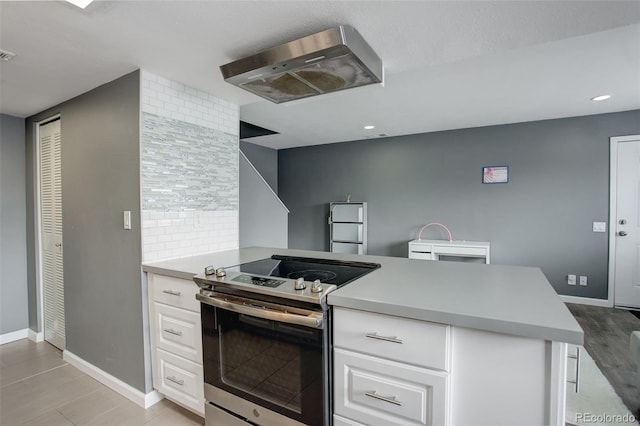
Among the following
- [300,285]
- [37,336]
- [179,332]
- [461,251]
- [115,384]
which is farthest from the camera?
[461,251]

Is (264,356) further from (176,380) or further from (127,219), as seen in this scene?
(127,219)

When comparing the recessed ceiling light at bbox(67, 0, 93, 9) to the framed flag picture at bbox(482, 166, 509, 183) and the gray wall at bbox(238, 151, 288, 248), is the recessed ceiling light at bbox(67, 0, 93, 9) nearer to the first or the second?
the gray wall at bbox(238, 151, 288, 248)

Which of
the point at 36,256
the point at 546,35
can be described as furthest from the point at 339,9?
the point at 36,256

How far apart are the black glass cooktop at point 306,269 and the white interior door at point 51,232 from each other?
2029 mm

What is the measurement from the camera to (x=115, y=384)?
2.19m

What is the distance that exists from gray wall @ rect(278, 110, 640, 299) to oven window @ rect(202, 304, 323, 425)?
3759 mm

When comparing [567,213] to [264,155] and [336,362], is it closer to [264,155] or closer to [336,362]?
[336,362]

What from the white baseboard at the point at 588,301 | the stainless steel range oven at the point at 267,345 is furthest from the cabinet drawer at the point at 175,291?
the white baseboard at the point at 588,301

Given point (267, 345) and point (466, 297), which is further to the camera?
point (267, 345)

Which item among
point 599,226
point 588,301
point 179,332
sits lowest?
point 588,301

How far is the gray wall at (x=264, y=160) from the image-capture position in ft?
17.6

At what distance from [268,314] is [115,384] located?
5.41 feet

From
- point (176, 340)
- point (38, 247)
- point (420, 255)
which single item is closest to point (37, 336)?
point (38, 247)

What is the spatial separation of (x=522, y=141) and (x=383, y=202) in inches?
80.2
